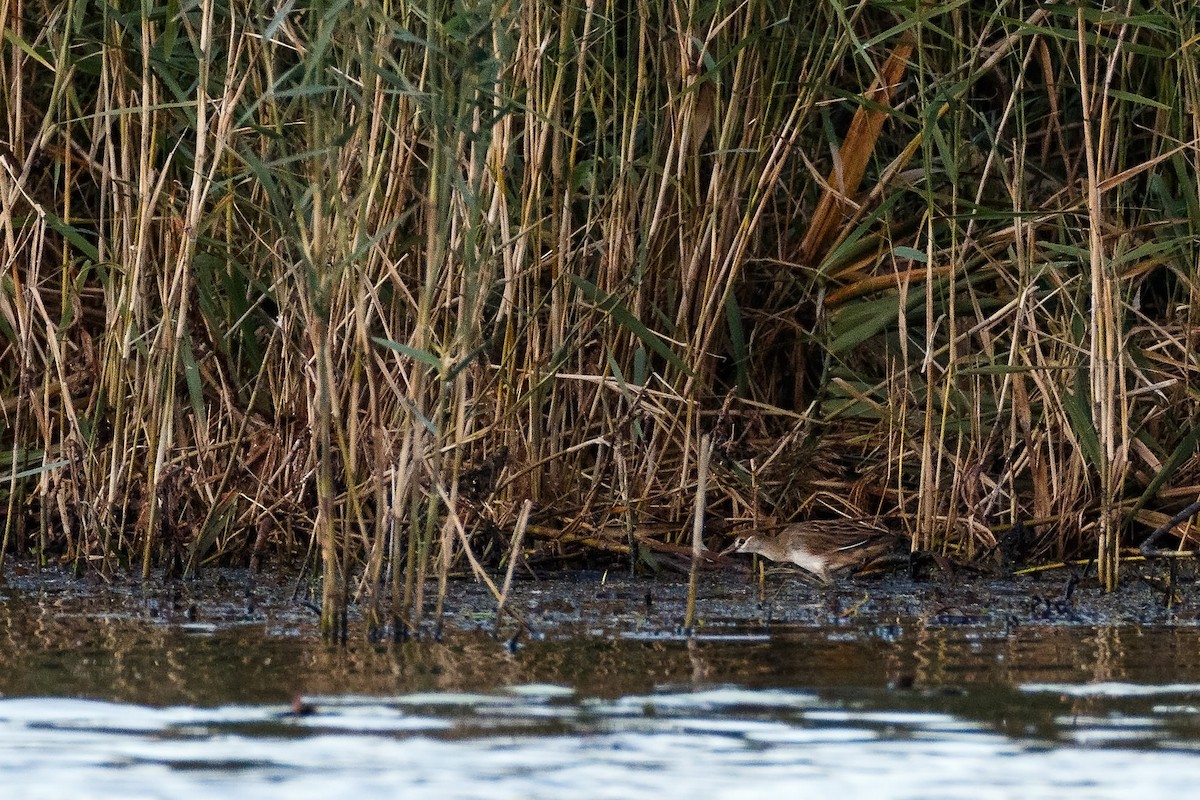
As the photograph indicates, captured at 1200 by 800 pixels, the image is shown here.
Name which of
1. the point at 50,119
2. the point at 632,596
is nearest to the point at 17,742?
the point at 632,596

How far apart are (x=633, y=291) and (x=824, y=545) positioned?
955mm

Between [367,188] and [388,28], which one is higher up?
[388,28]

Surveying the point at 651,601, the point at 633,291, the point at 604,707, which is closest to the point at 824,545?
the point at 651,601

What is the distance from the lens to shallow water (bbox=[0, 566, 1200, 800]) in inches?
120

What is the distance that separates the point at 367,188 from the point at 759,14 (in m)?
2.02

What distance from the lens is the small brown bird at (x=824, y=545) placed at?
18.7 ft

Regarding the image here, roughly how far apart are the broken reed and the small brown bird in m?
0.18

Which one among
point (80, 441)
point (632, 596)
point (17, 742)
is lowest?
point (17, 742)

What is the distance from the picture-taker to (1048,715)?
3553 mm

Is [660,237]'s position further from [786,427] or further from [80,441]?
[80,441]

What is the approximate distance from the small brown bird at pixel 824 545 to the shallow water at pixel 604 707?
1.92ft

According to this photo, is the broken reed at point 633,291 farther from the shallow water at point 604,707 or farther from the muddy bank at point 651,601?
the shallow water at point 604,707

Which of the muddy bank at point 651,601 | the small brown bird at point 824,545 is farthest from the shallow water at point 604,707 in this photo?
the small brown bird at point 824,545

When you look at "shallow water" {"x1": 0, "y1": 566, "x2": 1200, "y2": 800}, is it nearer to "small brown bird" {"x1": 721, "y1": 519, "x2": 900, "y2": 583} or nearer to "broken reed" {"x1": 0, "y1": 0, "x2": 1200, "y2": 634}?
"small brown bird" {"x1": 721, "y1": 519, "x2": 900, "y2": 583}
